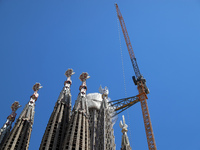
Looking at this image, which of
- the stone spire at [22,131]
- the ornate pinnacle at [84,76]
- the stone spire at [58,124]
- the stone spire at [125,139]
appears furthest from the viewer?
the ornate pinnacle at [84,76]

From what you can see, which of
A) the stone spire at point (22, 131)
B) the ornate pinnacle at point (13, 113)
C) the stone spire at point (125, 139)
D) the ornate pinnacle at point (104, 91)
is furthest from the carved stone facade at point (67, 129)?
the ornate pinnacle at point (13, 113)

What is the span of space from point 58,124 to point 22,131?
632cm

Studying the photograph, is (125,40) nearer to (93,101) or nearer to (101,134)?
(93,101)

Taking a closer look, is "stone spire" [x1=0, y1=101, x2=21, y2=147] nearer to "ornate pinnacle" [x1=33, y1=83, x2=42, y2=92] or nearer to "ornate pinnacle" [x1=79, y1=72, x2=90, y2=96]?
"ornate pinnacle" [x1=33, y1=83, x2=42, y2=92]

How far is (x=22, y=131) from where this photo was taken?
38594mm

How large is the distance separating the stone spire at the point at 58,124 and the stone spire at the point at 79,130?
1.85 m

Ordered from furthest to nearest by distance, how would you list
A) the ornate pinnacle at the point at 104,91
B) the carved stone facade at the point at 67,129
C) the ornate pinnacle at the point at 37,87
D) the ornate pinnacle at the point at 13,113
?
the ornate pinnacle at the point at 37,87 → the ornate pinnacle at the point at 104,91 → the ornate pinnacle at the point at 13,113 → the carved stone facade at the point at 67,129

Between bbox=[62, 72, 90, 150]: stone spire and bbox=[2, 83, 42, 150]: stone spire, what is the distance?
25.1 feet

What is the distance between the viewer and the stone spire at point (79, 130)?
31.1 meters

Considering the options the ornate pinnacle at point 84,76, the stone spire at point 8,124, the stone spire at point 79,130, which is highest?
the ornate pinnacle at point 84,76

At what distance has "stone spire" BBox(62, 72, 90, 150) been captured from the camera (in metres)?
31.1

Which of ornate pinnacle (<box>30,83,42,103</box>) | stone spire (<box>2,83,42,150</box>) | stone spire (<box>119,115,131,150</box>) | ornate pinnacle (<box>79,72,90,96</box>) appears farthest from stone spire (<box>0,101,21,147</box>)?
stone spire (<box>119,115,131,150</box>)

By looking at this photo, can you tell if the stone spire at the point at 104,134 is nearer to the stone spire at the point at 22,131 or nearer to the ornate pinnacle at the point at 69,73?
the ornate pinnacle at the point at 69,73

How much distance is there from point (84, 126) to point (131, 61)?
30961 mm
